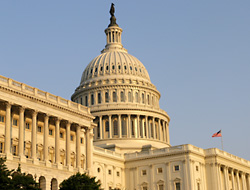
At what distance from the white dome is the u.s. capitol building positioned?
299 millimetres

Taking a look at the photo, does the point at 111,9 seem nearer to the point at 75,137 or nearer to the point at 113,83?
the point at 113,83

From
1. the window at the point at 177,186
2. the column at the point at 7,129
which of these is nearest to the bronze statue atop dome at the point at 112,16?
the window at the point at 177,186

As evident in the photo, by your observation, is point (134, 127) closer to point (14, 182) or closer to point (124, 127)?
point (124, 127)

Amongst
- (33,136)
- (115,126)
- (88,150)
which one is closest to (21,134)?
(33,136)

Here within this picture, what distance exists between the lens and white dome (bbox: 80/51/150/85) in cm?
15777

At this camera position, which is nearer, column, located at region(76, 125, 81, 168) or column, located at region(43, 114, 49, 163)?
column, located at region(43, 114, 49, 163)

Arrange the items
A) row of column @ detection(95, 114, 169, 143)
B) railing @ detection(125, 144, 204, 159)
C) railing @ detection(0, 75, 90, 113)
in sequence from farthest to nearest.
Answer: row of column @ detection(95, 114, 169, 143), railing @ detection(125, 144, 204, 159), railing @ detection(0, 75, 90, 113)

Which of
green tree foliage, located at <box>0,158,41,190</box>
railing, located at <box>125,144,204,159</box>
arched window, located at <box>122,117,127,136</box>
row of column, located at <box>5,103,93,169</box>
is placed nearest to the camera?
green tree foliage, located at <box>0,158,41,190</box>

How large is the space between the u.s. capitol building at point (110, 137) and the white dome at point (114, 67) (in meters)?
0.30

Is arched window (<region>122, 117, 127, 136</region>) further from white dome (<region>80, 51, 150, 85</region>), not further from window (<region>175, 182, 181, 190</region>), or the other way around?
window (<region>175, 182, 181, 190</region>)

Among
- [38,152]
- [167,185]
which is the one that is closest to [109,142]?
[167,185]

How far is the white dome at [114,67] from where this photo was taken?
15777cm

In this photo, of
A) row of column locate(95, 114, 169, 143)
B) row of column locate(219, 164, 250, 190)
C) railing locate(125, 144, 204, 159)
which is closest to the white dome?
row of column locate(95, 114, 169, 143)

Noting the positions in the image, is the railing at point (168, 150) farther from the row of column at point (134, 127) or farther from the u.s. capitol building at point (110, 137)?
the row of column at point (134, 127)
